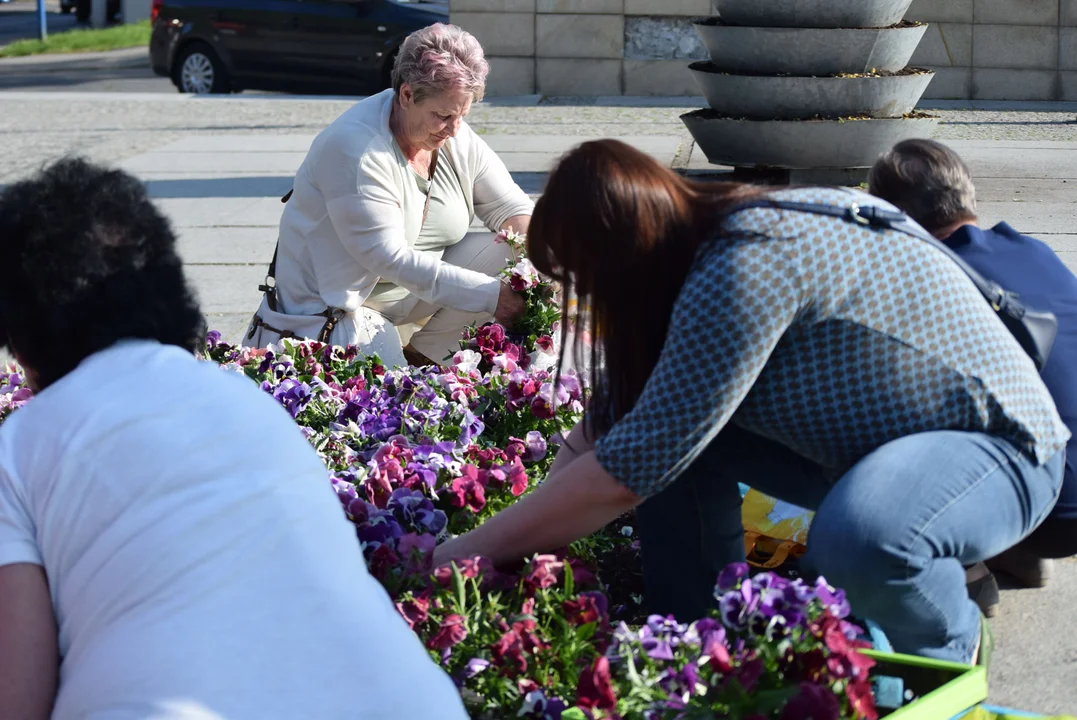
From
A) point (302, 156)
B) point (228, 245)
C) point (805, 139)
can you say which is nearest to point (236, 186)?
point (302, 156)

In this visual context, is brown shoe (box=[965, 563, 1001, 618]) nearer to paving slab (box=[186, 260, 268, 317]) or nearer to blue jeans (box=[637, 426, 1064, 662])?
blue jeans (box=[637, 426, 1064, 662])

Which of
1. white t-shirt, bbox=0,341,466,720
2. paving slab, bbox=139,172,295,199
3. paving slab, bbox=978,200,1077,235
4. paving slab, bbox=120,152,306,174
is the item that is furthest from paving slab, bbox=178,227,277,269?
white t-shirt, bbox=0,341,466,720

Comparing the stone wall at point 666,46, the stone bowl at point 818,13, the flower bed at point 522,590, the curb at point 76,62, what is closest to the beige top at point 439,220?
the flower bed at point 522,590

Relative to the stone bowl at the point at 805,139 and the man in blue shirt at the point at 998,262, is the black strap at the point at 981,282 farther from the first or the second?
the stone bowl at the point at 805,139

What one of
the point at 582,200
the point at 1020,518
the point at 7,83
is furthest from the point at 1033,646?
the point at 7,83

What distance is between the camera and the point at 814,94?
716 centimetres

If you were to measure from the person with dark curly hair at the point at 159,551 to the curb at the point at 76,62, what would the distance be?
18.9 m

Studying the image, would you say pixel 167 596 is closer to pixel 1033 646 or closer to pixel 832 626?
pixel 832 626

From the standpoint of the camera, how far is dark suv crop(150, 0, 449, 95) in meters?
13.4

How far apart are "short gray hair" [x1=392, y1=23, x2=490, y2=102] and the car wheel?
11.2 m

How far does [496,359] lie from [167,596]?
6.65 feet

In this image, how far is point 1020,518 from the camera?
2.32 m

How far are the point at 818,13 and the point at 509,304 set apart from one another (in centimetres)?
404

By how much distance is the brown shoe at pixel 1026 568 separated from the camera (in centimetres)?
298
